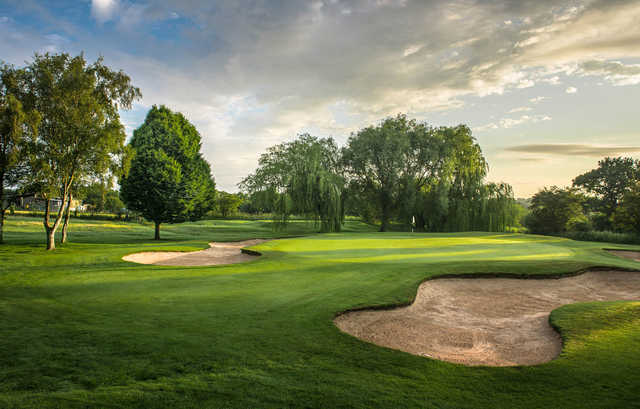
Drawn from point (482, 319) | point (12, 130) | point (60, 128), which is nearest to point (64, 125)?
point (60, 128)

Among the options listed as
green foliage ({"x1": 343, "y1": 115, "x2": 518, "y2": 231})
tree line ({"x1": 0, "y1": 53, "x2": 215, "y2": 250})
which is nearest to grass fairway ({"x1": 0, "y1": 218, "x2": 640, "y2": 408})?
tree line ({"x1": 0, "y1": 53, "x2": 215, "y2": 250})

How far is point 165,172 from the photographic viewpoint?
23281 millimetres

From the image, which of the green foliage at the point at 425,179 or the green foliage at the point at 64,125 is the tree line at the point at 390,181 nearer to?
the green foliage at the point at 425,179

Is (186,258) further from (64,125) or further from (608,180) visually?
(608,180)

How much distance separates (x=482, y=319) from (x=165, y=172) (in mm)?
23277

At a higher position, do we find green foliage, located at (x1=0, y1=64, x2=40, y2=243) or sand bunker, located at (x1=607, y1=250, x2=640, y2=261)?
green foliage, located at (x1=0, y1=64, x2=40, y2=243)

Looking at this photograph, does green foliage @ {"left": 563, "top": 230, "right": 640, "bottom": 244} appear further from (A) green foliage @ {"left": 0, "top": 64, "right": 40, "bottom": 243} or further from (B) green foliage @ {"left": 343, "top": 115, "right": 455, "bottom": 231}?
(A) green foliage @ {"left": 0, "top": 64, "right": 40, "bottom": 243}

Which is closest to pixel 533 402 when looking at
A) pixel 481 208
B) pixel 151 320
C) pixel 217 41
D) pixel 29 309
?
pixel 151 320

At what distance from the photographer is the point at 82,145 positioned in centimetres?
1477

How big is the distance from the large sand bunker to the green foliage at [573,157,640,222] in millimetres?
55355

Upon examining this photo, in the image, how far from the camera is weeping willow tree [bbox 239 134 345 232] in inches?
1169

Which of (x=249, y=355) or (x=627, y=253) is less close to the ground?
(x=249, y=355)

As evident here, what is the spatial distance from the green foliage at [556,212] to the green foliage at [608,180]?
22.2m

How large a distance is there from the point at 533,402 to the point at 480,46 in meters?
17.9
